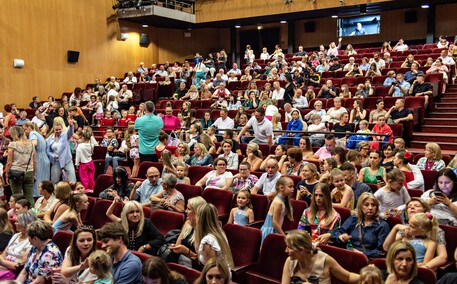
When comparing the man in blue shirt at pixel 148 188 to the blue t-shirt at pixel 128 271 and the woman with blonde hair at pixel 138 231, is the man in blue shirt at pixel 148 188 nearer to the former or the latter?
the woman with blonde hair at pixel 138 231

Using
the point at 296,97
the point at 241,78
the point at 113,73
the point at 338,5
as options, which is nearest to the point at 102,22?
the point at 113,73

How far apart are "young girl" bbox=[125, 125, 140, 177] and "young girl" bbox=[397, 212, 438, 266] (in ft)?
13.9

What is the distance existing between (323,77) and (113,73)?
24.0 feet

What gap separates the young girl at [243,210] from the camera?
4.30m

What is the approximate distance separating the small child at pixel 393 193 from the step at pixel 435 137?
163 inches

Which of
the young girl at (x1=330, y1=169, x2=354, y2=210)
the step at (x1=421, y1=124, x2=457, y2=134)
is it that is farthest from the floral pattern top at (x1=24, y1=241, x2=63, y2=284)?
the step at (x1=421, y1=124, x2=457, y2=134)

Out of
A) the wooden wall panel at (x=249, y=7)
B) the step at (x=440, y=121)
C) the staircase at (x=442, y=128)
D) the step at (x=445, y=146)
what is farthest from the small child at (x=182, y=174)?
the wooden wall panel at (x=249, y=7)

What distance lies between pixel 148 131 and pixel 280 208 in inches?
116

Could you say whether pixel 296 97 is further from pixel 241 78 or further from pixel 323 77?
pixel 241 78

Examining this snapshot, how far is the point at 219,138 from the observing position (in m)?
8.41

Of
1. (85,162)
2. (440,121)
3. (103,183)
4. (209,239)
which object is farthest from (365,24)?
(209,239)

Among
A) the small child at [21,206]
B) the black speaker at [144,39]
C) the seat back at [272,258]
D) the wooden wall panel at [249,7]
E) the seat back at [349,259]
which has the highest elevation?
the wooden wall panel at [249,7]

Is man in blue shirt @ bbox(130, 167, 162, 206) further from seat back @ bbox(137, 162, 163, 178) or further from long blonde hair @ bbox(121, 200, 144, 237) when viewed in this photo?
long blonde hair @ bbox(121, 200, 144, 237)

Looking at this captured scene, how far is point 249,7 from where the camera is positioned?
53.0 ft
